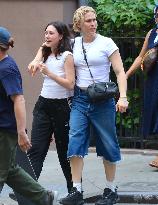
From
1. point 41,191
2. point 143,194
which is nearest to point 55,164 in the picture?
point 143,194

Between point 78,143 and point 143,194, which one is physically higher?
point 78,143

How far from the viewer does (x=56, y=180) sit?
826 centimetres

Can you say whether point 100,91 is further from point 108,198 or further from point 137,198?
point 137,198

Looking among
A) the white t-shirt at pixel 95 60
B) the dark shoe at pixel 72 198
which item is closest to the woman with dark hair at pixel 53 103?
the white t-shirt at pixel 95 60

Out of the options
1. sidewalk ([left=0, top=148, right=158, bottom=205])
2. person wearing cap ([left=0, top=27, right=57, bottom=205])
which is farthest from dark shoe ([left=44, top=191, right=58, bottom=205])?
sidewalk ([left=0, top=148, right=158, bottom=205])

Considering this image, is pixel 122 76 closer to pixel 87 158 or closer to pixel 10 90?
pixel 10 90

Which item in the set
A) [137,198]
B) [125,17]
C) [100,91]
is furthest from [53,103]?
[125,17]

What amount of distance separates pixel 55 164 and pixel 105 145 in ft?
8.15

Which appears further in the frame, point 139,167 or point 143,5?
point 143,5

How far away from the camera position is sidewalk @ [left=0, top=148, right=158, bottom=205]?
741 centimetres

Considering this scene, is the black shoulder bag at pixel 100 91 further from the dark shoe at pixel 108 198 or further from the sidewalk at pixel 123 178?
the sidewalk at pixel 123 178

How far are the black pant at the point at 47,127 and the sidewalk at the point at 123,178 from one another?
579 millimetres

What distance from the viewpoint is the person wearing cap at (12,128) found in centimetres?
610

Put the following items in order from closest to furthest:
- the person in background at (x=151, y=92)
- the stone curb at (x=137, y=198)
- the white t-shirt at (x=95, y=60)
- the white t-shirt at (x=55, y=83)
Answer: the white t-shirt at (x=95, y=60)
the white t-shirt at (x=55, y=83)
the stone curb at (x=137, y=198)
the person in background at (x=151, y=92)
